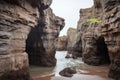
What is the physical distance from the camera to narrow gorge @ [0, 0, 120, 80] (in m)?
10.7

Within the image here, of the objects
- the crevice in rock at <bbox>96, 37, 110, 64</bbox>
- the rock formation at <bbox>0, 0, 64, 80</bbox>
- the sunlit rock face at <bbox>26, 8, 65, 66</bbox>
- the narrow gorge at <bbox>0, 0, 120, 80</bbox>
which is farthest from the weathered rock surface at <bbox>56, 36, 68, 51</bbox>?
the rock formation at <bbox>0, 0, 64, 80</bbox>

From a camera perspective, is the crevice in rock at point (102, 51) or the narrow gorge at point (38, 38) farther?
the crevice in rock at point (102, 51)

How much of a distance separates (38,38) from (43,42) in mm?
896

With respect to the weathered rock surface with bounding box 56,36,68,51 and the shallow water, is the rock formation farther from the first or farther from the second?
the weathered rock surface with bounding box 56,36,68,51

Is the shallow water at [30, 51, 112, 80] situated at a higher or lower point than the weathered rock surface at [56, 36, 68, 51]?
lower

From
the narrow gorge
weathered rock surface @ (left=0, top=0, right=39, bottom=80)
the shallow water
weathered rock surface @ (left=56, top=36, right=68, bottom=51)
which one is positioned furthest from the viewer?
weathered rock surface @ (left=56, top=36, right=68, bottom=51)

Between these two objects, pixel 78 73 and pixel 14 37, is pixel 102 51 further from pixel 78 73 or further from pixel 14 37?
pixel 14 37

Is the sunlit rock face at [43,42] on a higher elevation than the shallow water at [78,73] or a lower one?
higher

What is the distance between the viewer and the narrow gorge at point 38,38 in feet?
35.1

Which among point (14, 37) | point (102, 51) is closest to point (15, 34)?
point (14, 37)

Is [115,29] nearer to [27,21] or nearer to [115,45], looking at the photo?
[115,45]

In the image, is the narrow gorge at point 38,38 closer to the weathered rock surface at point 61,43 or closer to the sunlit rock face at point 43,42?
the sunlit rock face at point 43,42

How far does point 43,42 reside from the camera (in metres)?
21.8

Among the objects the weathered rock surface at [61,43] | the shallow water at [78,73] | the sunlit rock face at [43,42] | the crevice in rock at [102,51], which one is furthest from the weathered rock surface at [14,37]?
the weathered rock surface at [61,43]
